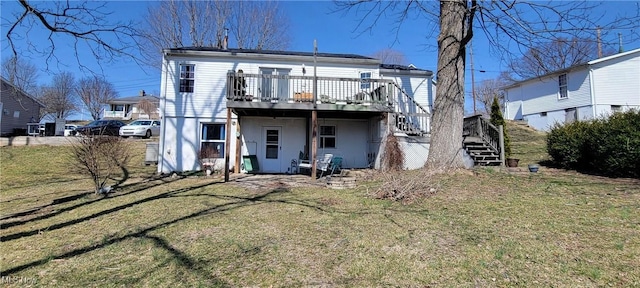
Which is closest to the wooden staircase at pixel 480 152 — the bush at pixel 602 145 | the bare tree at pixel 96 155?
the bush at pixel 602 145

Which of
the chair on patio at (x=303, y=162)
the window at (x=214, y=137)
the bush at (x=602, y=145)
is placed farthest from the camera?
the window at (x=214, y=137)

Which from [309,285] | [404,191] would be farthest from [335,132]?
[309,285]

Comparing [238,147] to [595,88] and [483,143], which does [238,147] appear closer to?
[483,143]

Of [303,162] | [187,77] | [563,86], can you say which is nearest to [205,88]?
[187,77]

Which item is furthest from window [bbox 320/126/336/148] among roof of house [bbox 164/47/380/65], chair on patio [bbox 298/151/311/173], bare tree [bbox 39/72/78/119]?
bare tree [bbox 39/72/78/119]

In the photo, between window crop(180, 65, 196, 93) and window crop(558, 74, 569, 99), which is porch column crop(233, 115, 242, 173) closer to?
window crop(180, 65, 196, 93)

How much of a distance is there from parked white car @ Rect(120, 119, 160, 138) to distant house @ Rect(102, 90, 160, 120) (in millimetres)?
19787

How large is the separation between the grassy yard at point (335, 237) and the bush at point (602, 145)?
2.16 feet

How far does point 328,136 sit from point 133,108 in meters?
41.8

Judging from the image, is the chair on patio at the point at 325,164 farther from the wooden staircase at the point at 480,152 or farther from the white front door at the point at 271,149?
the wooden staircase at the point at 480,152

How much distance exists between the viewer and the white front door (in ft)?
42.8

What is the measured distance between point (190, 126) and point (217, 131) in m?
1.10

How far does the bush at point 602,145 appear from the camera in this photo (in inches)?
303

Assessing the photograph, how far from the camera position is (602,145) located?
848 cm
